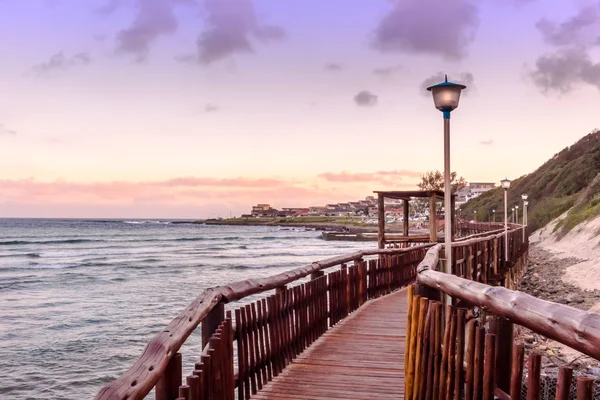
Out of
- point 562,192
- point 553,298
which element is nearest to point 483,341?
point 553,298

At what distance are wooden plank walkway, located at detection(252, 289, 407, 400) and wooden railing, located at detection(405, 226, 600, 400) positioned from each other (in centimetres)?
105

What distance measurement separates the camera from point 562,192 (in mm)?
69375

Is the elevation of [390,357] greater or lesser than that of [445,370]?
lesser

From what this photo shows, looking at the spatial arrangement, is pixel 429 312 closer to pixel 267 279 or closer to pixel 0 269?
pixel 267 279

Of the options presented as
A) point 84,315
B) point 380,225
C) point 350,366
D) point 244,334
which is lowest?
point 84,315

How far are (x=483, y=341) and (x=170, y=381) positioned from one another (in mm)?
1771

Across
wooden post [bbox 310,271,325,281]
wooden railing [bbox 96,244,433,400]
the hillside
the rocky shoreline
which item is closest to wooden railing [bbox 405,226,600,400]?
the rocky shoreline

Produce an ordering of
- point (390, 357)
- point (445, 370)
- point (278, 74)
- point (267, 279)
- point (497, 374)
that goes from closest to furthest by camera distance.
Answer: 1. point (497, 374)
2. point (445, 370)
3. point (267, 279)
4. point (390, 357)
5. point (278, 74)

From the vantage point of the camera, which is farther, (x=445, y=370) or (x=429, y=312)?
(x=429, y=312)

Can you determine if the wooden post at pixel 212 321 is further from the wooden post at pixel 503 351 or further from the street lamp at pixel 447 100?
the street lamp at pixel 447 100

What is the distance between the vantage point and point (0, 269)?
39250 mm

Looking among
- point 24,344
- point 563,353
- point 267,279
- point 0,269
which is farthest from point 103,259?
point 267,279

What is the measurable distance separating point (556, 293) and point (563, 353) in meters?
8.95

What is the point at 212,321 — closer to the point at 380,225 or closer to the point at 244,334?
the point at 244,334
